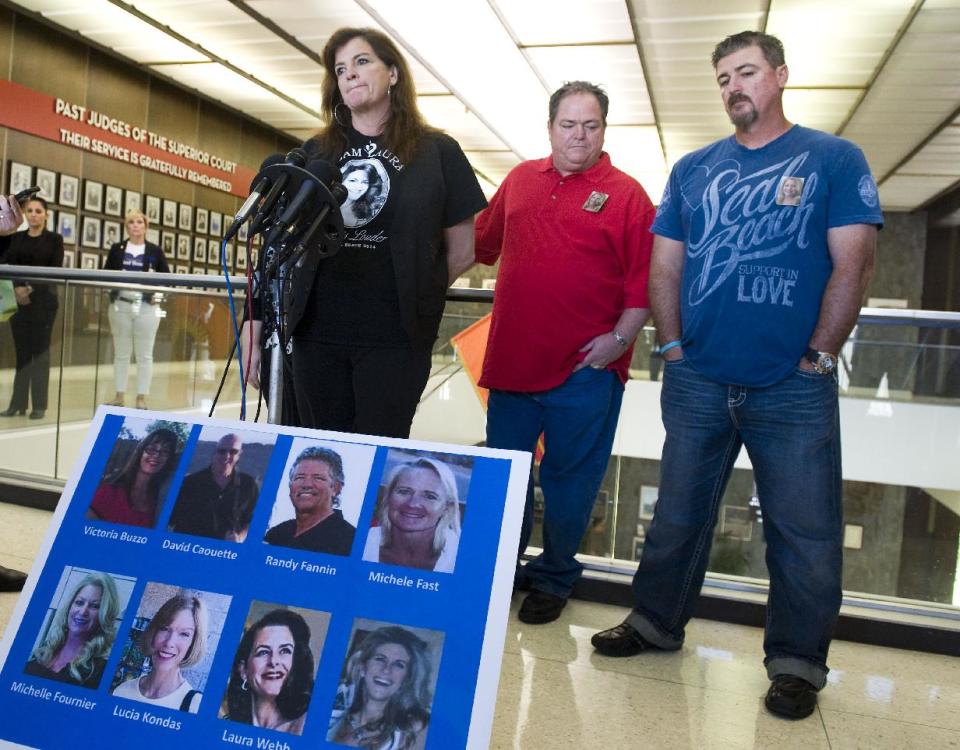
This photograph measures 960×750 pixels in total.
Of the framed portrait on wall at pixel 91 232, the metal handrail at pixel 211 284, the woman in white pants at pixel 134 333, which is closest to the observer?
the metal handrail at pixel 211 284

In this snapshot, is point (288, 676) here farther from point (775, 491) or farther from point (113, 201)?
point (113, 201)

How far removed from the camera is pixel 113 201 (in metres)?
9.40

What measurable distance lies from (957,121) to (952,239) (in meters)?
5.25

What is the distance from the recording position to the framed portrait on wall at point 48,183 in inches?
331

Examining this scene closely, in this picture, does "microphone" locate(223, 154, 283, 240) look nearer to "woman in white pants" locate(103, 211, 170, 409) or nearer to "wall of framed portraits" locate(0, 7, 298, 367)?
"woman in white pants" locate(103, 211, 170, 409)

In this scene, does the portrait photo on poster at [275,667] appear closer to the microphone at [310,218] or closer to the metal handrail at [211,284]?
the microphone at [310,218]

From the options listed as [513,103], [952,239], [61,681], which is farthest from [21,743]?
[952,239]

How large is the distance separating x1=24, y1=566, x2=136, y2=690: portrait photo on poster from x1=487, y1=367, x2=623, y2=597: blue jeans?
1.28 m

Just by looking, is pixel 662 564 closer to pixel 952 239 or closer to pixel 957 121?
pixel 957 121

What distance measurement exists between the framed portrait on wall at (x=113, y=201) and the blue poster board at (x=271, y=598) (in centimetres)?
897

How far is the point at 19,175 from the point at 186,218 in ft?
8.51

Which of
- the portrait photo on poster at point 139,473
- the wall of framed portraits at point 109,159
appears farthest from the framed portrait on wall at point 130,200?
the portrait photo on poster at point 139,473

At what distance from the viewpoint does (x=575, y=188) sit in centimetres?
226

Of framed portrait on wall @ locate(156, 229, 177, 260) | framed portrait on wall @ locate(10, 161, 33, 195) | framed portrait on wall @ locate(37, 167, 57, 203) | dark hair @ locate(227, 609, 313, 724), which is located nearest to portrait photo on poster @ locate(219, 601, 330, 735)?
dark hair @ locate(227, 609, 313, 724)
